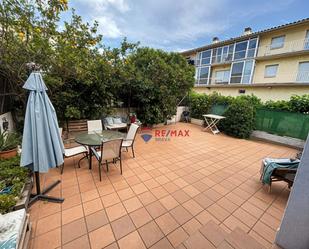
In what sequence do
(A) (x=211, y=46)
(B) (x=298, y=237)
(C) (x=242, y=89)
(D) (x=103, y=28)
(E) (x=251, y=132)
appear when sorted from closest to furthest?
1. (B) (x=298, y=237)
2. (D) (x=103, y=28)
3. (E) (x=251, y=132)
4. (C) (x=242, y=89)
5. (A) (x=211, y=46)

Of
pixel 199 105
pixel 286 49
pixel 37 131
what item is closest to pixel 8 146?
pixel 37 131

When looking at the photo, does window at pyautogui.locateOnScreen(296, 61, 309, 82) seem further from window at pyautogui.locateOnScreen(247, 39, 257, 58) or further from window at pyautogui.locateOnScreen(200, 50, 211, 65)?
window at pyautogui.locateOnScreen(200, 50, 211, 65)

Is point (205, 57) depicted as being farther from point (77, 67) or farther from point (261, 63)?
point (77, 67)

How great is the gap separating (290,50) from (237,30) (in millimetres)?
5088

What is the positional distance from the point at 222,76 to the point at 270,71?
4.31 m

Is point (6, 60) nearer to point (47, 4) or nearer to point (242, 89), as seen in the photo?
point (47, 4)

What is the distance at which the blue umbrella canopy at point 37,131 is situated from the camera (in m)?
2.02

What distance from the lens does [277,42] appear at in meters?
11.8

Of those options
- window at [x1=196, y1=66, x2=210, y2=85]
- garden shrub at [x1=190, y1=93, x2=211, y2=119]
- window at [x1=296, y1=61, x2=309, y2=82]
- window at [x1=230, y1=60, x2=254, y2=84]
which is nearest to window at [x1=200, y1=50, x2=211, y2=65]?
window at [x1=196, y1=66, x2=210, y2=85]

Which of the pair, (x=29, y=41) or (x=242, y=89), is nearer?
(x=29, y=41)

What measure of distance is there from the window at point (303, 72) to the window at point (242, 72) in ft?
10.5

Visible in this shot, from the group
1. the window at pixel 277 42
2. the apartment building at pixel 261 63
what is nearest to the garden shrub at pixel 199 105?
the apartment building at pixel 261 63

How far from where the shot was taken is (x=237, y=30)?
45.6 feet

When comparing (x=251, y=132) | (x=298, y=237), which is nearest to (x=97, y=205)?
(x=298, y=237)
